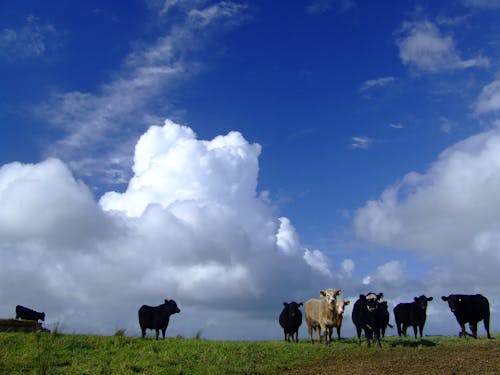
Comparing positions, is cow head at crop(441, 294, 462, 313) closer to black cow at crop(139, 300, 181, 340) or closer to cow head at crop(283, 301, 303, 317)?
cow head at crop(283, 301, 303, 317)

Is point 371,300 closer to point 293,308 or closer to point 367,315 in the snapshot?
point 367,315

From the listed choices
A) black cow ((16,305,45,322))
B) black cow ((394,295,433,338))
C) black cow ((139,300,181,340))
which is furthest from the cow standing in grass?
black cow ((16,305,45,322))

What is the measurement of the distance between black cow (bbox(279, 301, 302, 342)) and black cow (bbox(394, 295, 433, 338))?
6.45 m

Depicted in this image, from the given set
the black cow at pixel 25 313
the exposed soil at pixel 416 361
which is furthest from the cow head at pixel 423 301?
the black cow at pixel 25 313

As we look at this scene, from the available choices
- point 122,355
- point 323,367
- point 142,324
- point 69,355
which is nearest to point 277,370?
point 323,367

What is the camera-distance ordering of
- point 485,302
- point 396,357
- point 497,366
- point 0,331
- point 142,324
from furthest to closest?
point 142,324, point 485,302, point 0,331, point 396,357, point 497,366

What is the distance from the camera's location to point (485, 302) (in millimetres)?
29859

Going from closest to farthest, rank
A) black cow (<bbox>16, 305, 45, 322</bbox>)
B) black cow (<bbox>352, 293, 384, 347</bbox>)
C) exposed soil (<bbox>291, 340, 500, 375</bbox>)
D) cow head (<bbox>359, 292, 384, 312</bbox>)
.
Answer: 1. exposed soil (<bbox>291, 340, 500, 375</bbox>)
2. black cow (<bbox>352, 293, 384, 347</bbox>)
3. cow head (<bbox>359, 292, 384, 312</bbox>)
4. black cow (<bbox>16, 305, 45, 322</bbox>)

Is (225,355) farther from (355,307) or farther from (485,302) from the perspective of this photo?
(485,302)

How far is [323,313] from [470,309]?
27.3 ft

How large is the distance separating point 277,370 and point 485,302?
49.7 ft

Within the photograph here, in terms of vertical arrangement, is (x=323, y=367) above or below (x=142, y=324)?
below

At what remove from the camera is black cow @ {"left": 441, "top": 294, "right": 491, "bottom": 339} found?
29.5 meters

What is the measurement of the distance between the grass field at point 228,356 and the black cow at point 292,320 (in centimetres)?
453
